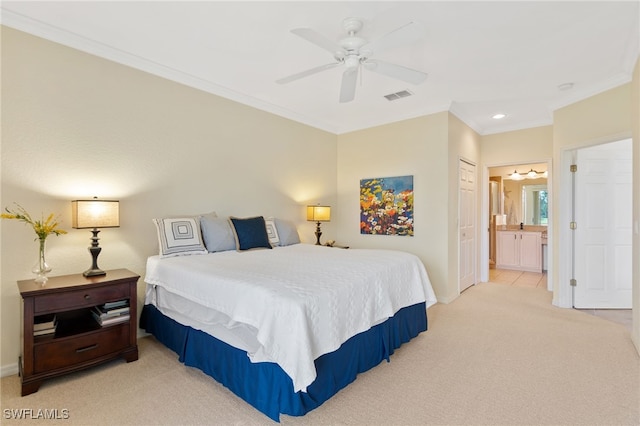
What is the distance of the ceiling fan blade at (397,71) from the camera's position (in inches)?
94.0

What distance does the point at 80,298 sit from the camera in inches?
88.7

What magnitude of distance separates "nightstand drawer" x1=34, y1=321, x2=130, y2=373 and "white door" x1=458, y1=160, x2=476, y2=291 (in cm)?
429

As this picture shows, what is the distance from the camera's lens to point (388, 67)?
7.89 feet

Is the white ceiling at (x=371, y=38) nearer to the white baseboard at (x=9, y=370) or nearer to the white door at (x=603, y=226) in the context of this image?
the white door at (x=603, y=226)

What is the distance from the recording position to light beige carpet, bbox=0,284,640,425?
6.08ft

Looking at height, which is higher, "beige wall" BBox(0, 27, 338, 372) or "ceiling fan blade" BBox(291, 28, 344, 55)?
"ceiling fan blade" BBox(291, 28, 344, 55)

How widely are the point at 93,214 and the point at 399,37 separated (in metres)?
2.68

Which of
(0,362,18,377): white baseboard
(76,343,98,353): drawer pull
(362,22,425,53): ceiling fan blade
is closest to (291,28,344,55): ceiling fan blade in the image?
(362,22,425,53): ceiling fan blade

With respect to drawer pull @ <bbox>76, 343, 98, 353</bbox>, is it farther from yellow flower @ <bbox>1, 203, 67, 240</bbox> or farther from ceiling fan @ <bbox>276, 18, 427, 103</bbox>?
ceiling fan @ <bbox>276, 18, 427, 103</bbox>

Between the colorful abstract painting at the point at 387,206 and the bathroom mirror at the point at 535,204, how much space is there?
14.3ft

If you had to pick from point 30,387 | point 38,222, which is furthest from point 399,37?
point 30,387

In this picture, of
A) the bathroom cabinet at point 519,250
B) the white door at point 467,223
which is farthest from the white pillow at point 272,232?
the bathroom cabinet at point 519,250

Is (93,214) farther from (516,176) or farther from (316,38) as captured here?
(516,176)

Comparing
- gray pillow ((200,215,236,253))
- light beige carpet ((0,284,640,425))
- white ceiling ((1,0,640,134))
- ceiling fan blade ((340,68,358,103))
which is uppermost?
white ceiling ((1,0,640,134))
